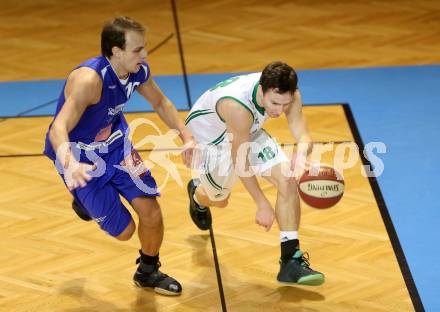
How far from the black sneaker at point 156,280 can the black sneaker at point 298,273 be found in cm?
63

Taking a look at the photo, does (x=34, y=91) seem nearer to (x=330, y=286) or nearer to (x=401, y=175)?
(x=401, y=175)

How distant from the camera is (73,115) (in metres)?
5.07

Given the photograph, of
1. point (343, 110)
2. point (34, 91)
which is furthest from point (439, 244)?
point (34, 91)

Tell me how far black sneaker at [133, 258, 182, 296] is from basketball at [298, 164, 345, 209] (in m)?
0.95

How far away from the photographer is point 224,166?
5938mm

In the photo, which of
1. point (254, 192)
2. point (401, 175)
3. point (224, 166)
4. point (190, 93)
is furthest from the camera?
point (190, 93)

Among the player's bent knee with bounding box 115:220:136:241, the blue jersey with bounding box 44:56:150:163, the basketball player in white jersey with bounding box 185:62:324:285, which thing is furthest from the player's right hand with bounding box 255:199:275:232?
the blue jersey with bounding box 44:56:150:163

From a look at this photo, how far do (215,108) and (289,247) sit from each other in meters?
0.94

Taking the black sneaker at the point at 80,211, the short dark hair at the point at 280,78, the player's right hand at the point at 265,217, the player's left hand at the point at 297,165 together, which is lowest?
the player's right hand at the point at 265,217

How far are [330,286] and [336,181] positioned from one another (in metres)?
0.63

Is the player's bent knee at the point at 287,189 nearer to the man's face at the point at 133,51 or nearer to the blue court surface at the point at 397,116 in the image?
the blue court surface at the point at 397,116

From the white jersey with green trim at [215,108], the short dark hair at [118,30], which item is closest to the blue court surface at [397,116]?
the white jersey with green trim at [215,108]

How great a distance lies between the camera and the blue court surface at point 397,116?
6.20 m

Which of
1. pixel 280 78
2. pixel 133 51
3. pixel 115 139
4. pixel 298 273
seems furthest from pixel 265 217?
pixel 133 51
